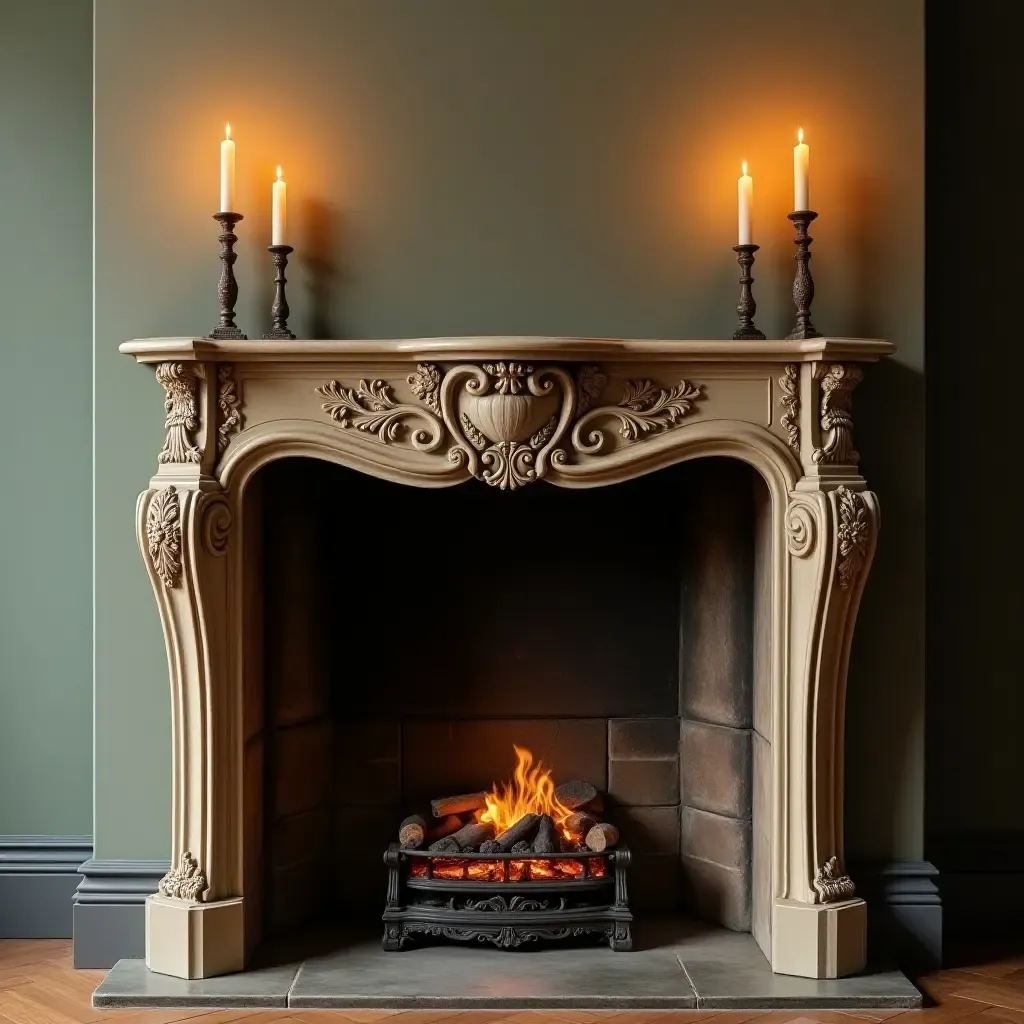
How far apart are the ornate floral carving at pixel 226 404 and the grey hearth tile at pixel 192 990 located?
128cm

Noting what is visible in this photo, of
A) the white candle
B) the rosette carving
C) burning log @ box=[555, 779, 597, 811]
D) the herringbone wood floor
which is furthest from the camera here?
burning log @ box=[555, 779, 597, 811]

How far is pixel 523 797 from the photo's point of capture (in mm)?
3812

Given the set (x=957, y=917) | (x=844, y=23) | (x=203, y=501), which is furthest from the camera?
(x=957, y=917)

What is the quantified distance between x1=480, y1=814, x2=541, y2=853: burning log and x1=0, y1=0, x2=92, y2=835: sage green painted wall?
3.99ft

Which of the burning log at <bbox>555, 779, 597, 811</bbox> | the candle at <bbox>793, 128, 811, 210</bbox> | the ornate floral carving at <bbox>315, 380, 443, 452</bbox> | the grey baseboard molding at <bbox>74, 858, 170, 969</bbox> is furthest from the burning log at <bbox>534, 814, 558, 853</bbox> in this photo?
the candle at <bbox>793, 128, 811, 210</bbox>

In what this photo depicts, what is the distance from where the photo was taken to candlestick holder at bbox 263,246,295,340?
3359mm

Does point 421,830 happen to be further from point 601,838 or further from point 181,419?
point 181,419

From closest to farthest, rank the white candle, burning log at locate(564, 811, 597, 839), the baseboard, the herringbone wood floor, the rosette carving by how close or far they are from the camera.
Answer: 1. the herringbone wood floor
2. the rosette carving
3. the white candle
4. burning log at locate(564, 811, 597, 839)
5. the baseboard

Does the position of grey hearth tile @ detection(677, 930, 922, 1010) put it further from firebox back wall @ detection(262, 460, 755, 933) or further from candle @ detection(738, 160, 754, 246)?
candle @ detection(738, 160, 754, 246)

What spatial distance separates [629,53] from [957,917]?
100 inches

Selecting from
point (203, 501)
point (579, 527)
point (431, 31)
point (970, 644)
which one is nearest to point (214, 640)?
point (203, 501)

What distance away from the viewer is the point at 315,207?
11.4ft

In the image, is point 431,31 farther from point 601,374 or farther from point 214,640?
point 214,640

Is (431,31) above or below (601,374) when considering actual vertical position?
above
